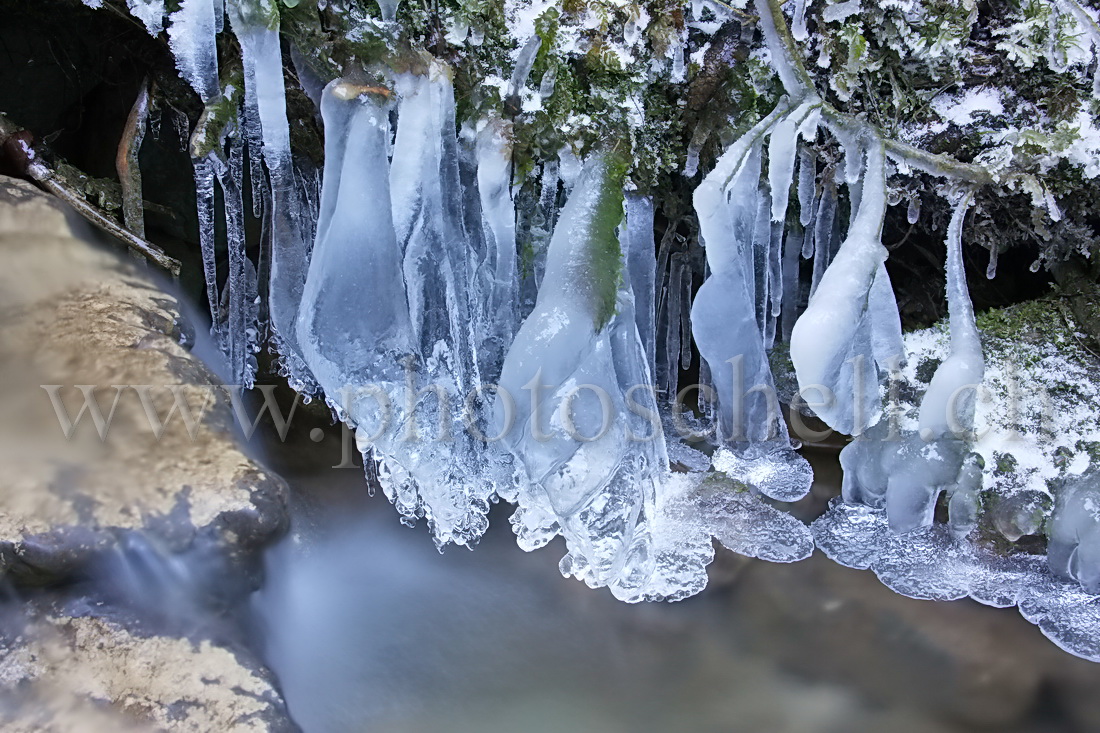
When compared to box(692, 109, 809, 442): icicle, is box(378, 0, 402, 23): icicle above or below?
above

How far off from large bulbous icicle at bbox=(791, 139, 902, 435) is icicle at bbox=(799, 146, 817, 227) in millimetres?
349

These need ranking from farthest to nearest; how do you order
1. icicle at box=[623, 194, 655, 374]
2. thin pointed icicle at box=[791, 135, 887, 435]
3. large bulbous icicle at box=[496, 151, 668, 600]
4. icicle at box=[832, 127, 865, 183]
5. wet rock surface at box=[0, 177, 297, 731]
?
1. icicle at box=[623, 194, 655, 374]
2. icicle at box=[832, 127, 865, 183]
3. large bulbous icicle at box=[496, 151, 668, 600]
4. wet rock surface at box=[0, 177, 297, 731]
5. thin pointed icicle at box=[791, 135, 887, 435]

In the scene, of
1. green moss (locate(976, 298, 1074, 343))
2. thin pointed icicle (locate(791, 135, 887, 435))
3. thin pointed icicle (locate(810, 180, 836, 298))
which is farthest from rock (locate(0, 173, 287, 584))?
green moss (locate(976, 298, 1074, 343))

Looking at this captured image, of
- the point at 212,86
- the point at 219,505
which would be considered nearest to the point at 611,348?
the point at 219,505

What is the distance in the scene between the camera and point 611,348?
161 cm

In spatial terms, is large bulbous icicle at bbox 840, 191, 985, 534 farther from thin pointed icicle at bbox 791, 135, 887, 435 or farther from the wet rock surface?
the wet rock surface

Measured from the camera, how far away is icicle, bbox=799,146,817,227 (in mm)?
1907

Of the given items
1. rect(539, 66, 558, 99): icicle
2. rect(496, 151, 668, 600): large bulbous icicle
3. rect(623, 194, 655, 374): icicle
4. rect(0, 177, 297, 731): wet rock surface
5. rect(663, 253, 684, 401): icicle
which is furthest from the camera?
rect(663, 253, 684, 401): icicle

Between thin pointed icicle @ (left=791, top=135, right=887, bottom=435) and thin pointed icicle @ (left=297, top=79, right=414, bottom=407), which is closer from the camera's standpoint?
thin pointed icicle @ (left=791, top=135, right=887, bottom=435)

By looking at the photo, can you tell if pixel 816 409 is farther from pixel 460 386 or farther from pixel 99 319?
pixel 99 319

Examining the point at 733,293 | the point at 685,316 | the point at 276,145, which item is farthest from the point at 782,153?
the point at 276,145

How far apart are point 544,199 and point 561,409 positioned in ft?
2.18

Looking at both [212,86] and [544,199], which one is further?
[544,199]

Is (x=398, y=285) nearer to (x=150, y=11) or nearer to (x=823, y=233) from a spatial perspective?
(x=150, y=11)
